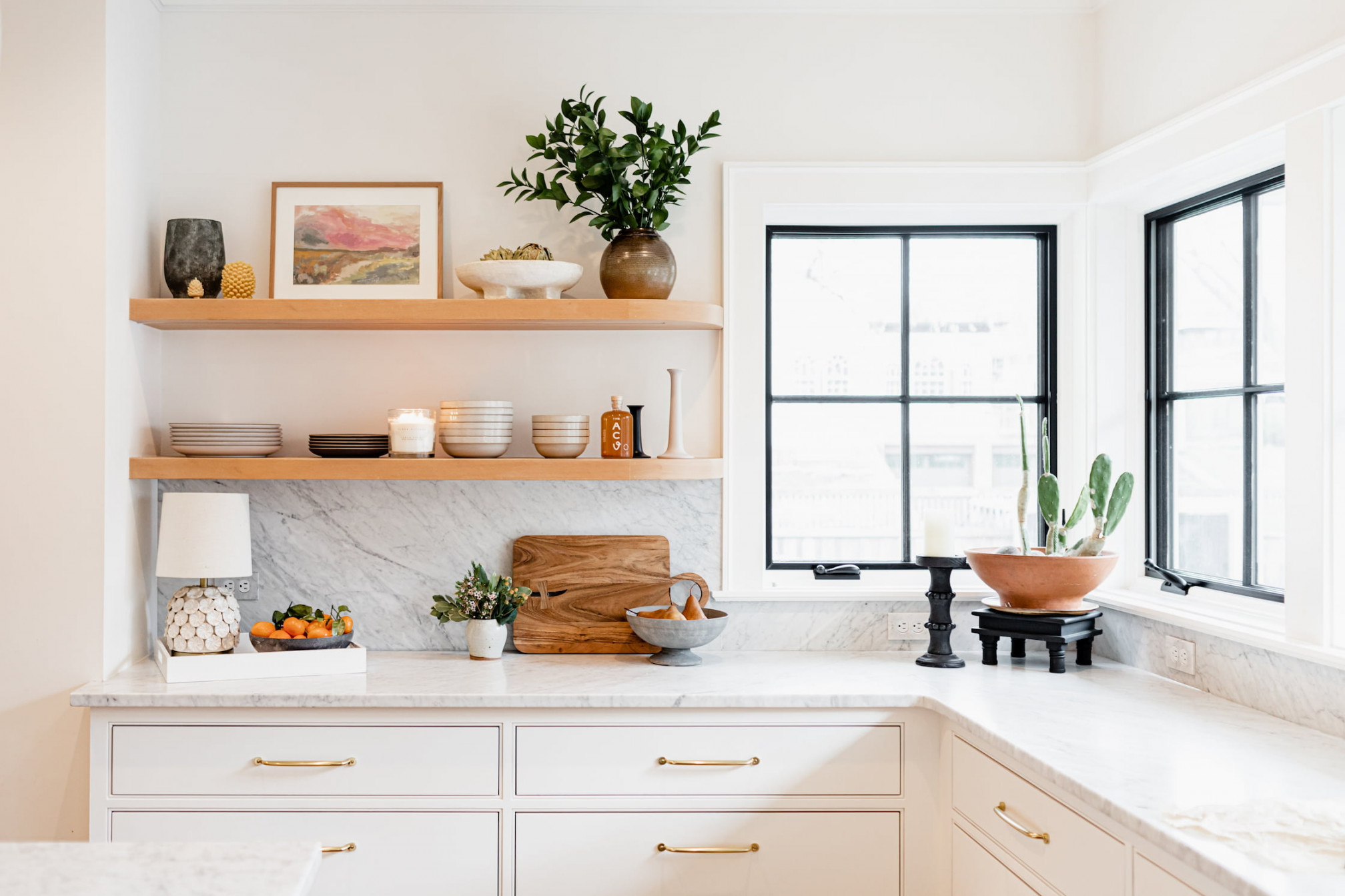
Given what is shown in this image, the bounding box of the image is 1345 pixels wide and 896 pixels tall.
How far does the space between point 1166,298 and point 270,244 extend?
2.57 m

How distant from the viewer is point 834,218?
2.88 m

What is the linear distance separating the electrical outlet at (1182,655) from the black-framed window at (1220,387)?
184mm

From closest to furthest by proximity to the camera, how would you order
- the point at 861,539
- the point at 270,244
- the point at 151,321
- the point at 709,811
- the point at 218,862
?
1. the point at 218,862
2. the point at 709,811
3. the point at 151,321
4. the point at 270,244
5. the point at 861,539

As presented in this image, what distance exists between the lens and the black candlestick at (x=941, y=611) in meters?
2.54

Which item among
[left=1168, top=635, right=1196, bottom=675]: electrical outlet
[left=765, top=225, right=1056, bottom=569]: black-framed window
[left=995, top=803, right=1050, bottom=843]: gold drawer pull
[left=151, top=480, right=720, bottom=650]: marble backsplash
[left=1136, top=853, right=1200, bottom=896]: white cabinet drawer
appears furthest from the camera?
[left=765, top=225, right=1056, bottom=569]: black-framed window

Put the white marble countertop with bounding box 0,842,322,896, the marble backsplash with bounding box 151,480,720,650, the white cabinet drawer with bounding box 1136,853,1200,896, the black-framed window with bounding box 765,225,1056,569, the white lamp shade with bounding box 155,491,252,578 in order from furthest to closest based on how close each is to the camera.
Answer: the black-framed window with bounding box 765,225,1056,569 < the marble backsplash with bounding box 151,480,720,650 < the white lamp shade with bounding box 155,491,252,578 < the white cabinet drawer with bounding box 1136,853,1200,896 < the white marble countertop with bounding box 0,842,322,896

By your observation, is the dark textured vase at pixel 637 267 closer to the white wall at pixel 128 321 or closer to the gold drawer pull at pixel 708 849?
the white wall at pixel 128 321

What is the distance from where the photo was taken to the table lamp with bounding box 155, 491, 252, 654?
7.93 feet

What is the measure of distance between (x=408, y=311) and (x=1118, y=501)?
191cm

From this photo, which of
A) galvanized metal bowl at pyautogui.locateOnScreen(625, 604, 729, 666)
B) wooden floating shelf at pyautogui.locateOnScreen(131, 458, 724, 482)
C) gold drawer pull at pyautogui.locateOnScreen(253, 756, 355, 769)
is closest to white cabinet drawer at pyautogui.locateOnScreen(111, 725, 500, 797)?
gold drawer pull at pyautogui.locateOnScreen(253, 756, 355, 769)

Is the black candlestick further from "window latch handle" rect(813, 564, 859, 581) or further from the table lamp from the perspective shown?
the table lamp

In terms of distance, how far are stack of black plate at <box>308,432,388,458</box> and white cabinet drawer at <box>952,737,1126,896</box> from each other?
1.65 meters

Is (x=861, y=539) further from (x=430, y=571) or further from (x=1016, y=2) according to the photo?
(x=1016, y=2)

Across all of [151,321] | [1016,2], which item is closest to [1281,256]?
[1016,2]
